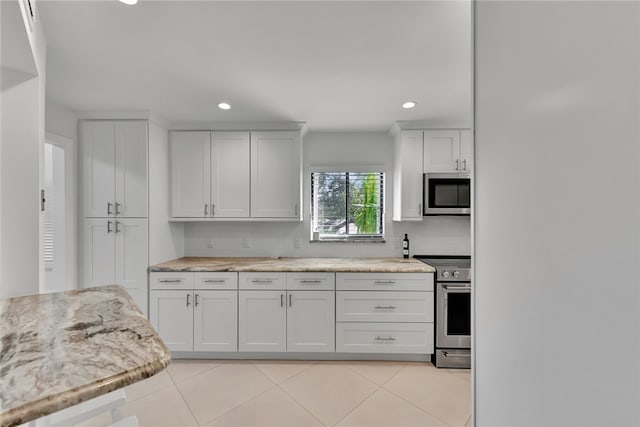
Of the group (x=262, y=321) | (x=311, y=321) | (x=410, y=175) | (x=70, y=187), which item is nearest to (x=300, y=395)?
(x=311, y=321)

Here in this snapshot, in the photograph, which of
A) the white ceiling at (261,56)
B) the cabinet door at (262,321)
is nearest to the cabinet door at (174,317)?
the cabinet door at (262,321)

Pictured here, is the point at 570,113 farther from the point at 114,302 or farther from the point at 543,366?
the point at 114,302

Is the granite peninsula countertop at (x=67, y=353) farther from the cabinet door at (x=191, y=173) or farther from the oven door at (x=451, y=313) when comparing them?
the oven door at (x=451, y=313)

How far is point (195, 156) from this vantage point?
3.13 metres

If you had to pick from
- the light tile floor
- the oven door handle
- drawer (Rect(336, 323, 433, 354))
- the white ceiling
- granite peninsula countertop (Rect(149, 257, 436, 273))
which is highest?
the white ceiling

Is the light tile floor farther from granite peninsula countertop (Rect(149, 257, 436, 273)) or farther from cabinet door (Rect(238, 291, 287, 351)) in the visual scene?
granite peninsula countertop (Rect(149, 257, 436, 273))

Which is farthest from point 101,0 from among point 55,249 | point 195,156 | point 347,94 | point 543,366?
point 55,249

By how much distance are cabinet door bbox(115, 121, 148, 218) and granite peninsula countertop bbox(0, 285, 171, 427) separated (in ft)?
5.56

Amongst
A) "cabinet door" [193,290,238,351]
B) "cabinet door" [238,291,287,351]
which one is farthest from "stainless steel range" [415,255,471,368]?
"cabinet door" [193,290,238,351]

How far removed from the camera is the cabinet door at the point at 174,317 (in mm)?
2750

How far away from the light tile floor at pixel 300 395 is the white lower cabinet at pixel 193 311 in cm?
22

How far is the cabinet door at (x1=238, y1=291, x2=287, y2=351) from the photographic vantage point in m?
2.73

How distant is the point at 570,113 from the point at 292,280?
94.8 inches

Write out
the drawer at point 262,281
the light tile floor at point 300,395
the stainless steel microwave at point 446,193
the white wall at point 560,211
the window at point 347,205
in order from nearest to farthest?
the white wall at point 560,211, the light tile floor at point 300,395, the drawer at point 262,281, the stainless steel microwave at point 446,193, the window at point 347,205
